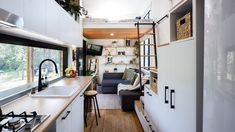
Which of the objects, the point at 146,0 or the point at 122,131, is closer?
the point at 122,131

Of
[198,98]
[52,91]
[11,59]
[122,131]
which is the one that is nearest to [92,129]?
[122,131]

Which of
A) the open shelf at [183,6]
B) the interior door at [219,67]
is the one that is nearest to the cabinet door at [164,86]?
the open shelf at [183,6]

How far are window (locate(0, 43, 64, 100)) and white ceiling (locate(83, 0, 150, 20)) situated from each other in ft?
12.3

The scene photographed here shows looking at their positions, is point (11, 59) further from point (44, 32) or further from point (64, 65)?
point (64, 65)

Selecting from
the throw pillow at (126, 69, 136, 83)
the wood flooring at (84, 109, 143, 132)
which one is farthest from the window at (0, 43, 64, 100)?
the throw pillow at (126, 69, 136, 83)

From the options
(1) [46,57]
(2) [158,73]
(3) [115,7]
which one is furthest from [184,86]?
(3) [115,7]

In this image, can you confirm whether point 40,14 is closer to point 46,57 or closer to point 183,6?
point 183,6

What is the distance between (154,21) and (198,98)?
3712 millimetres

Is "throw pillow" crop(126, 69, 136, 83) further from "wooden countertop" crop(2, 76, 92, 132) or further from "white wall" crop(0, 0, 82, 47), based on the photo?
"wooden countertop" crop(2, 76, 92, 132)

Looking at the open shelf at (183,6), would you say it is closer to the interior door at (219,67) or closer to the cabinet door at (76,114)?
the interior door at (219,67)

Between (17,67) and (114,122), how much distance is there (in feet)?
7.82

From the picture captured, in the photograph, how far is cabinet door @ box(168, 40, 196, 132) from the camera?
1384 millimetres

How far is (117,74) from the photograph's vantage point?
26.2 ft

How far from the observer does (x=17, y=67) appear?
2238 millimetres
